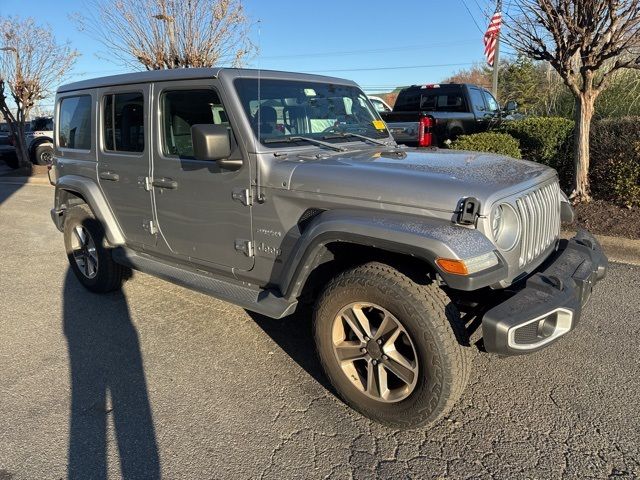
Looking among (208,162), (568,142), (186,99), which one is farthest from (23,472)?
(568,142)

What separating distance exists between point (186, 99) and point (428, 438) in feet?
9.06

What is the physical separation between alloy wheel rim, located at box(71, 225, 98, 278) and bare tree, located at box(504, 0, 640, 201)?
5.68 metres

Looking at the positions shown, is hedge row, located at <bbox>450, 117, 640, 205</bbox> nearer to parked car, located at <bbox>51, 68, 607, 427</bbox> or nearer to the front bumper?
parked car, located at <bbox>51, 68, 607, 427</bbox>

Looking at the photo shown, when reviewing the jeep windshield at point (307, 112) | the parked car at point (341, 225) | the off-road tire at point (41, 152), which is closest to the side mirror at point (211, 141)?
the parked car at point (341, 225)

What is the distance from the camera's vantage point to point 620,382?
320 cm

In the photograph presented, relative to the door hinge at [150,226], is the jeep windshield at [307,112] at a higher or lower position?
higher

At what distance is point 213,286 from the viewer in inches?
141

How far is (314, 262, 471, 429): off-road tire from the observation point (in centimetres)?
253

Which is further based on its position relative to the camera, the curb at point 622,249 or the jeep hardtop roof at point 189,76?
the curb at point 622,249

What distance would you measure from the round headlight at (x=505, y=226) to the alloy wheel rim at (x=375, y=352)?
2.22ft

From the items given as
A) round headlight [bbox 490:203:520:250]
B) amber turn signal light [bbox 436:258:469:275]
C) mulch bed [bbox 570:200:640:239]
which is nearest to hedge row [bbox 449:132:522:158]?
mulch bed [bbox 570:200:640:239]

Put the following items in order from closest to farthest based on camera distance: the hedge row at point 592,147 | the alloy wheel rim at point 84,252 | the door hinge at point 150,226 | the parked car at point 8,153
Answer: the door hinge at point 150,226 → the alloy wheel rim at point 84,252 → the hedge row at point 592,147 → the parked car at point 8,153

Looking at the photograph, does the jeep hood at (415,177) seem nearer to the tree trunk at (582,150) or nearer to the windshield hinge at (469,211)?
the windshield hinge at (469,211)

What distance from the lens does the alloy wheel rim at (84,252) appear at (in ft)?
16.1
